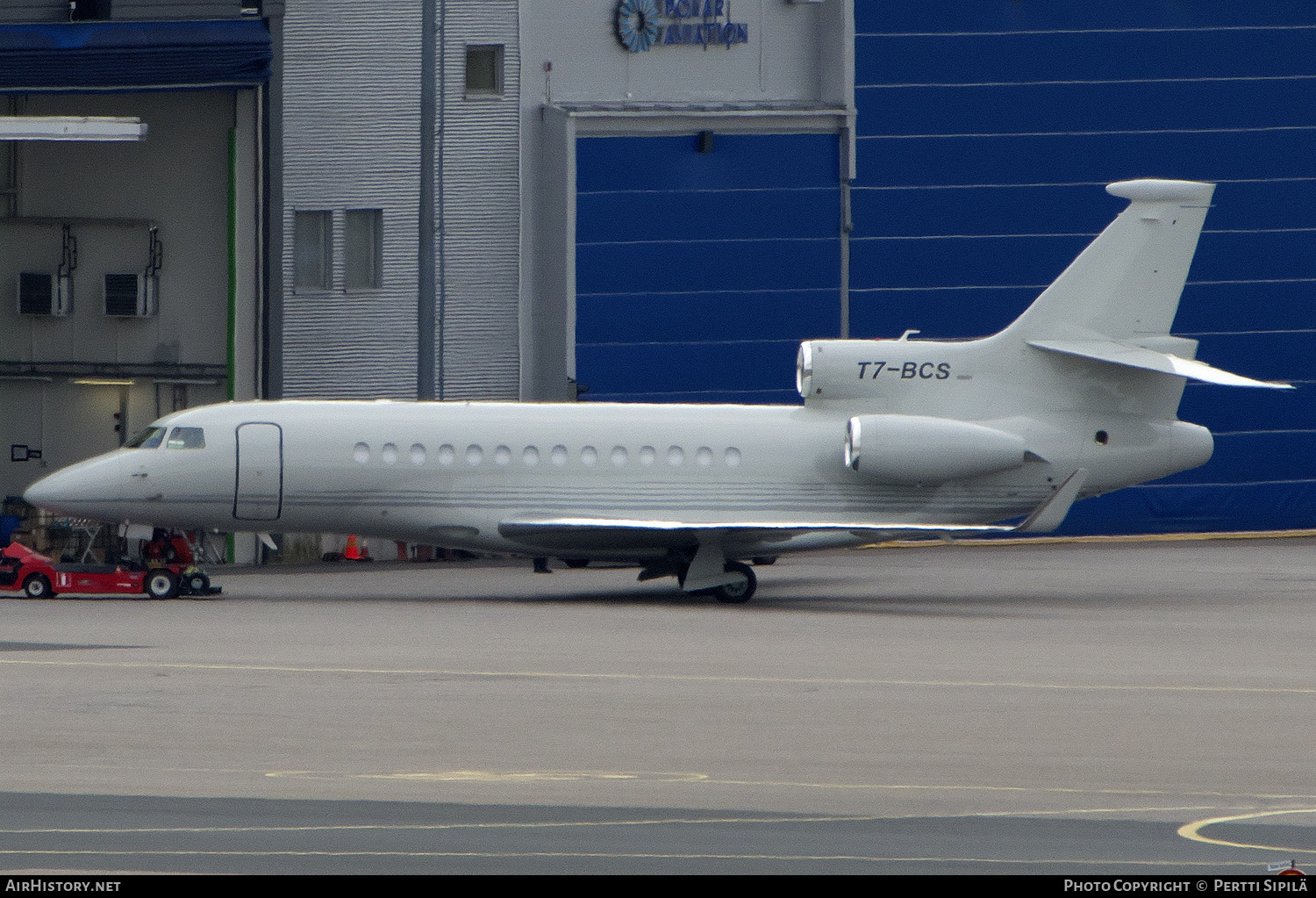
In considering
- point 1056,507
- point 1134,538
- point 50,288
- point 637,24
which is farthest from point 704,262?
point 1056,507

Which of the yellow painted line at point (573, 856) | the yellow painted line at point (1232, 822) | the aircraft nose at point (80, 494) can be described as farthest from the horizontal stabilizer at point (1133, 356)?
the yellow painted line at point (573, 856)

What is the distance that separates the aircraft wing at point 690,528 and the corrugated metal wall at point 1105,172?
51.8ft

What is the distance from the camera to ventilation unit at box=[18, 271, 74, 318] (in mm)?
41375

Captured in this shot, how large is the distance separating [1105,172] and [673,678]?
29.7 metres

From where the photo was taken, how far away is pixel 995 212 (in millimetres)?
45906

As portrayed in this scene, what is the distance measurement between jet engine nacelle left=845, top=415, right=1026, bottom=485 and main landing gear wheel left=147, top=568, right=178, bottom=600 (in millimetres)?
11426

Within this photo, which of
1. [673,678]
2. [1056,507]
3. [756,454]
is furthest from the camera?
[756,454]

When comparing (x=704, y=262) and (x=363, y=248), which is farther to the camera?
(x=704, y=262)

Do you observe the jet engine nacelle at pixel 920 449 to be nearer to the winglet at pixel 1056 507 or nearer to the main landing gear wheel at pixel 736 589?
the winglet at pixel 1056 507

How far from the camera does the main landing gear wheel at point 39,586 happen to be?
96.9 feet

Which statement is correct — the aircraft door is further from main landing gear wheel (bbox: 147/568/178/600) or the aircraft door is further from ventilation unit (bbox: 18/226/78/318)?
ventilation unit (bbox: 18/226/78/318)

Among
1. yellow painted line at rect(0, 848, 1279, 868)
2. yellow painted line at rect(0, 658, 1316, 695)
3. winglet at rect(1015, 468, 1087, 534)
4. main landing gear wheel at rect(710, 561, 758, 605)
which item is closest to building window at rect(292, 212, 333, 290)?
main landing gear wheel at rect(710, 561, 758, 605)

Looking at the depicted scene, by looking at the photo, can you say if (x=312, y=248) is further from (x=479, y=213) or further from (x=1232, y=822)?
(x=1232, y=822)

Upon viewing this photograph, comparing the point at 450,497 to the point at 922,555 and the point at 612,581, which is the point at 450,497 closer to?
the point at 612,581
